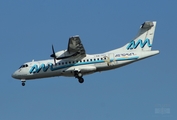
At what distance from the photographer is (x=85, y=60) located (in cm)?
4506

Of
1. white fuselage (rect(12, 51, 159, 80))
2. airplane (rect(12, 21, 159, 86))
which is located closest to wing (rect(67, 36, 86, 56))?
airplane (rect(12, 21, 159, 86))

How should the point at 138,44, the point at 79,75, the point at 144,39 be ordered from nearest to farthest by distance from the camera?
the point at 79,75 → the point at 138,44 → the point at 144,39

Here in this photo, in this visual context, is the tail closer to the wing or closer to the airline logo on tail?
the airline logo on tail

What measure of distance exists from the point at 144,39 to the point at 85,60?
698 centimetres

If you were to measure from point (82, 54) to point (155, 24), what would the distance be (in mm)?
8908

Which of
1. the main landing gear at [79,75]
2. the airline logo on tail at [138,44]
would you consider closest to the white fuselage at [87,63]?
the main landing gear at [79,75]

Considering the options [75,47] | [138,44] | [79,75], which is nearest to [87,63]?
[79,75]

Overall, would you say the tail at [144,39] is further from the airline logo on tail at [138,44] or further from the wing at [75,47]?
the wing at [75,47]

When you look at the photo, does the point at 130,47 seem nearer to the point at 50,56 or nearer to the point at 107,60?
the point at 107,60

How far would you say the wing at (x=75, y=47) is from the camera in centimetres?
4182

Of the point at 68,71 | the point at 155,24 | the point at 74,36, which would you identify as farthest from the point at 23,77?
the point at 155,24

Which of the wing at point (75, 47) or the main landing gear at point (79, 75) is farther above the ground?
the wing at point (75, 47)

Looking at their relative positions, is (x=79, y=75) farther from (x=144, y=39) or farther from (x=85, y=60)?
(x=144, y=39)

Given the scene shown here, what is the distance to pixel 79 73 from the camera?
147 feet
